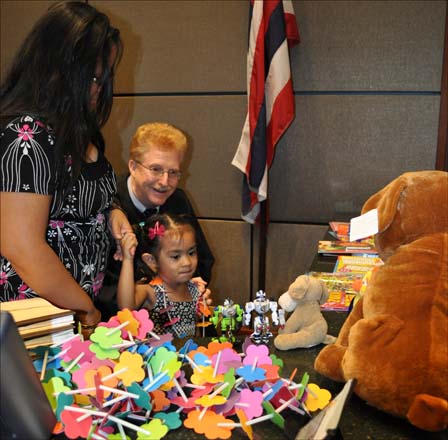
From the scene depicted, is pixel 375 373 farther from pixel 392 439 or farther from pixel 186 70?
pixel 186 70

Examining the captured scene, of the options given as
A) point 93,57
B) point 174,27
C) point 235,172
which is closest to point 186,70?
point 174,27

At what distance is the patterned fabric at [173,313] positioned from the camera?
1.64m

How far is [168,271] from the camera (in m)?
1.71

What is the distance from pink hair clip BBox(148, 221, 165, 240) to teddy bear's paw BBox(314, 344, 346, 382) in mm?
984

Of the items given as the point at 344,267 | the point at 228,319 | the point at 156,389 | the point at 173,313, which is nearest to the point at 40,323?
the point at 156,389

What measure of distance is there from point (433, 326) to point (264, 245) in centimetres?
215

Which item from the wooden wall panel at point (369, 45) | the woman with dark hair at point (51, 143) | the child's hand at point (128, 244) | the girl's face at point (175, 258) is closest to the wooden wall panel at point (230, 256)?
the wooden wall panel at point (369, 45)

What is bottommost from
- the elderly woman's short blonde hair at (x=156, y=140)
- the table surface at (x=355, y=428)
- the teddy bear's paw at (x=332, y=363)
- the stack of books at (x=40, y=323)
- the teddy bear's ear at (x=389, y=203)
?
the table surface at (x=355, y=428)

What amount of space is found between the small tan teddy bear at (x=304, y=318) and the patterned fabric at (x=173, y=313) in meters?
0.73

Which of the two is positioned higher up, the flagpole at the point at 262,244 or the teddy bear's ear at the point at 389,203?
the teddy bear's ear at the point at 389,203

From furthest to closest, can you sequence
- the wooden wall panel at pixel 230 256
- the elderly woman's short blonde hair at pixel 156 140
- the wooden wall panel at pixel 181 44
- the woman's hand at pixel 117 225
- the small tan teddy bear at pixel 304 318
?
the wooden wall panel at pixel 230 256 → the wooden wall panel at pixel 181 44 → the elderly woman's short blonde hair at pixel 156 140 → the woman's hand at pixel 117 225 → the small tan teddy bear at pixel 304 318

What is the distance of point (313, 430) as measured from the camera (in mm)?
616

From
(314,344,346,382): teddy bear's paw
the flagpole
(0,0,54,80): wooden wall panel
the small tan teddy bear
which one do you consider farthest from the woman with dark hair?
(0,0,54,80): wooden wall panel

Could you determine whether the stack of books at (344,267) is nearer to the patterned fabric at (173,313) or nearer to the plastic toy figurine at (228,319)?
the plastic toy figurine at (228,319)
